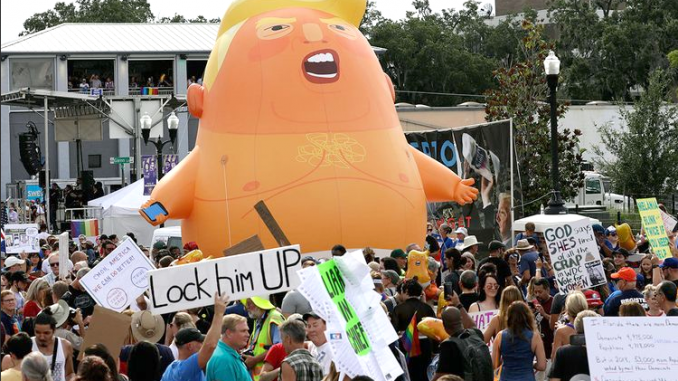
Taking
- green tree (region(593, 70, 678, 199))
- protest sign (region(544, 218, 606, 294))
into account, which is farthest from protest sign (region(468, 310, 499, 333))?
green tree (region(593, 70, 678, 199))

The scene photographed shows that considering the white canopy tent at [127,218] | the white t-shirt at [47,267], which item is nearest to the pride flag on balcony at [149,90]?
the white canopy tent at [127,218]

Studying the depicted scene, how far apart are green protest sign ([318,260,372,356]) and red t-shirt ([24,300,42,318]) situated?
472cm

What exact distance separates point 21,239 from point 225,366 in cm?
1309

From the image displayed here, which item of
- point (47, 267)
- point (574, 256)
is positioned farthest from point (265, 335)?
point (47, 267)

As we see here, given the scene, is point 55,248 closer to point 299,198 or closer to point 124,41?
point 299,198

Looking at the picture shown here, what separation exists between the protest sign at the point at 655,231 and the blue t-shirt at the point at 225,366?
30.9ft

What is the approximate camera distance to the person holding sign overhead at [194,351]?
26.3 ft

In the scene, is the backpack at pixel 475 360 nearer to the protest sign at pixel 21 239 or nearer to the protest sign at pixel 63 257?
the protest sign at pixel 63 257

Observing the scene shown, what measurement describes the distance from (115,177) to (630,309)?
48.4 m

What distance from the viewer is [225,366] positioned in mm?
7859

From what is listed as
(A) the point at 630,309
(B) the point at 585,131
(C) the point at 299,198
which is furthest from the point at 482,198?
(B) the point at 585,131

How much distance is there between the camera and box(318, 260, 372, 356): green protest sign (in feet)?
24.5

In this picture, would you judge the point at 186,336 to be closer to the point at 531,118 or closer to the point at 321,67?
the point at 321,67

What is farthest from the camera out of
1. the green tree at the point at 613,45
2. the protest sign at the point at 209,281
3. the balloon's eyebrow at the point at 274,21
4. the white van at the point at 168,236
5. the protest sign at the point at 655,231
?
the green tree at the point at 613,45
